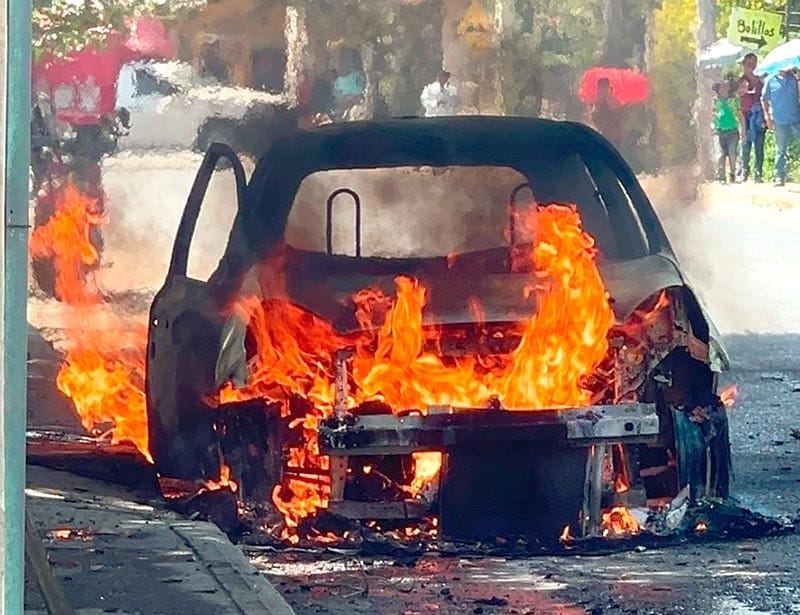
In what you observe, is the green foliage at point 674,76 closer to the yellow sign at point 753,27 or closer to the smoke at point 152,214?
the yellow sign at point 753,27

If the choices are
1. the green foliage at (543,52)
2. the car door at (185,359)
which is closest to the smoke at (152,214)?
the car door at (185,359)

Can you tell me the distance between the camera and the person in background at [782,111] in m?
8.86

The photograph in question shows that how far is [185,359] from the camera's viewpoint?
7.84m

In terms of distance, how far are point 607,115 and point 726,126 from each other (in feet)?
2.25

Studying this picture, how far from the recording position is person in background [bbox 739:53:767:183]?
8.72 meters

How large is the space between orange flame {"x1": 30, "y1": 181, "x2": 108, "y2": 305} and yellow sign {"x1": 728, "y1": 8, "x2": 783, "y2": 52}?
12.0ft

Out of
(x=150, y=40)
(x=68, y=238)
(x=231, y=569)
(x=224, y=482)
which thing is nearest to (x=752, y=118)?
(x=150, y=40)

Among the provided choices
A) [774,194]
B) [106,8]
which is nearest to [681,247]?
[774,194]

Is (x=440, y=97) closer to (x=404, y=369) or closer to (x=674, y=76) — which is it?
(x=674, y=76)

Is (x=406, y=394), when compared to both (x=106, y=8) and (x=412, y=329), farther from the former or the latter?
(x=106, y=8)

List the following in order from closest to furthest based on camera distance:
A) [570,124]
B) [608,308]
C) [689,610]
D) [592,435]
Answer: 1. [689,610]
2. [592,435]
3. [608,308]
4. [570,124]

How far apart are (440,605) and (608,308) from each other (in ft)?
6.02

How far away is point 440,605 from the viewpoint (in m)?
6.22

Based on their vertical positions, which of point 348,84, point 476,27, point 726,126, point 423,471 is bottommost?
point 423,471
